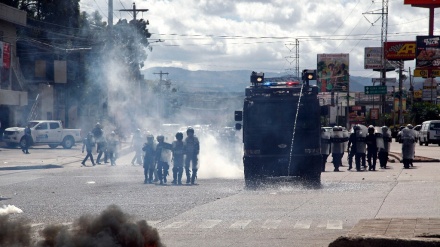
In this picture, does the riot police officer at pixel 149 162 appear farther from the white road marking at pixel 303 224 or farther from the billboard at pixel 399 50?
the billboard at pixel 399 50

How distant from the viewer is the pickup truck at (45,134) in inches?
2036

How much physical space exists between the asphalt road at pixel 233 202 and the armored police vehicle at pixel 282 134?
1.77 ft

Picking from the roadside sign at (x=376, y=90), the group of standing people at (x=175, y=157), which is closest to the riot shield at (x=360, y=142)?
the group of standing people at (x=175, y=157)

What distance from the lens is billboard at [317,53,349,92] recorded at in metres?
95.2

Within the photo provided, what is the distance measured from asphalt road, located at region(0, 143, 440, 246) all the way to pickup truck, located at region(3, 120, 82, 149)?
2133 cm

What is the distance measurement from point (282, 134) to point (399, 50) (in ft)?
211

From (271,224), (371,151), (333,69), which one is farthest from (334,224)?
(333,69)

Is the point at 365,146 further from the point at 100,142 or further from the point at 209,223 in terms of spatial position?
the point at 209,223

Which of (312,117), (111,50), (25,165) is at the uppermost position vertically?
(111,50)

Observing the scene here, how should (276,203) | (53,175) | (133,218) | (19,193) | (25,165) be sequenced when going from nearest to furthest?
(133,218) < (276,203) < (19,193) < (53,175) < (25,165)

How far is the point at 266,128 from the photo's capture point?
77.3ft

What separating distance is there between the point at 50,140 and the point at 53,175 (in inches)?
931

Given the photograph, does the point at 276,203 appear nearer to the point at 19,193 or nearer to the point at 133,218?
the point at 19,193

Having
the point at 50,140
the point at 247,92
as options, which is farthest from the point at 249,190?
the point at 50,140
